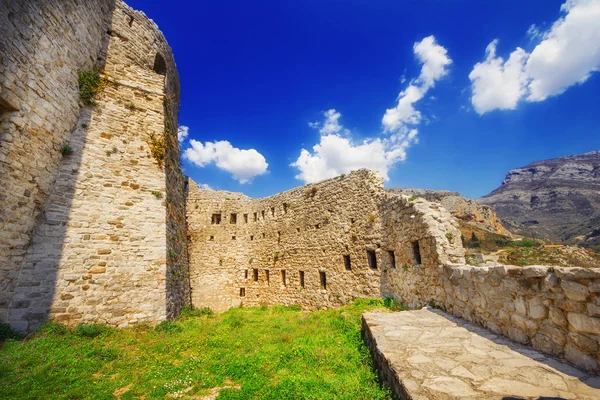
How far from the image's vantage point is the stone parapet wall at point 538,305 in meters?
3.10

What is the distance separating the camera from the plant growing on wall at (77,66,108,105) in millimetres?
8656

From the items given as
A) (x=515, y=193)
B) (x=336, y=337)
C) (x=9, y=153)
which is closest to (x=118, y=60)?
Result: (x=9, y=153)

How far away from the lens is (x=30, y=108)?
6.73 m

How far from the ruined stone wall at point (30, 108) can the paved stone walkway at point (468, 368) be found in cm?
920

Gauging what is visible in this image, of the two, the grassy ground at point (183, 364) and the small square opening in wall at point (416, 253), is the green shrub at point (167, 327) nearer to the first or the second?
the grassy ground at point (183, 364)

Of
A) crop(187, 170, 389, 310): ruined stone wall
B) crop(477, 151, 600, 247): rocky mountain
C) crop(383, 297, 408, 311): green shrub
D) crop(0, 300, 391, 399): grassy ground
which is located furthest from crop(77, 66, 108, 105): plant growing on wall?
crop(477, 151, 600, 247): rocky mountain

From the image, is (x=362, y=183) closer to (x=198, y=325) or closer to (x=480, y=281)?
(x=480, y=281)

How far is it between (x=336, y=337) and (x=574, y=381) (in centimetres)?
526

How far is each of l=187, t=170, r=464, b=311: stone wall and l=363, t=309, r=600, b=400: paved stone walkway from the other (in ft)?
10.2

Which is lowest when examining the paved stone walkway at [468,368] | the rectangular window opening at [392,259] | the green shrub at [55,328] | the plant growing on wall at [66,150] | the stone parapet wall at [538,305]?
the paved stone walkway at [468,368]

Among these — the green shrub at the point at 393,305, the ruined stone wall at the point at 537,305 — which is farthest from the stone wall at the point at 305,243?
the ruined stone wall at the point at 537,305

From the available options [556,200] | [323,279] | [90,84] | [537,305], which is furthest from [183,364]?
[556,200]

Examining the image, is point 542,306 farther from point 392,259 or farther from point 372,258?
point 372,258

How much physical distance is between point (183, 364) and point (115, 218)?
17.7ft
